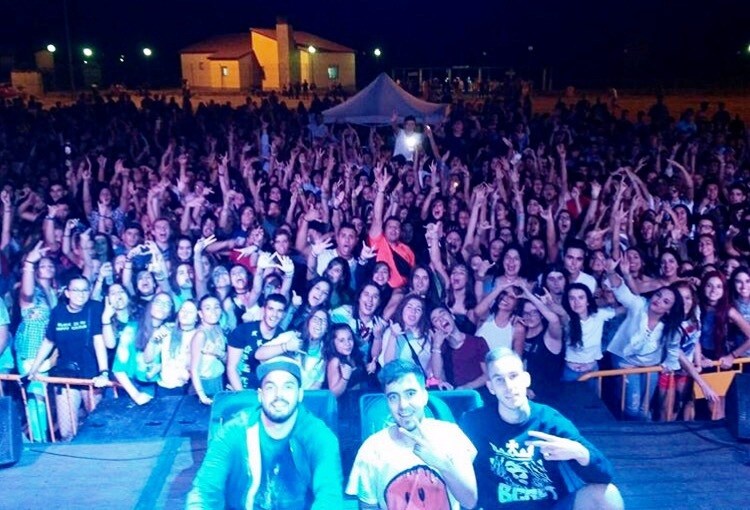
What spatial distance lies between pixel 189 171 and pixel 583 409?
576 centimetres

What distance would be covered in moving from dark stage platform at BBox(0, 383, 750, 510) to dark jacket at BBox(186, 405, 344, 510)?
0.41 metres

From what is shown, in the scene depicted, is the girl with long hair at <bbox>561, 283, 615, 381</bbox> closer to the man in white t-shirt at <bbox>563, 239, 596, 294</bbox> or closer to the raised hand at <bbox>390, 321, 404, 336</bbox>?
the man in white t-shirt at <bbox>563, 239, 596, 294</bbox>

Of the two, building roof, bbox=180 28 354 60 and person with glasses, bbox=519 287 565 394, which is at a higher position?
building roof, bbox=180 28 354 60

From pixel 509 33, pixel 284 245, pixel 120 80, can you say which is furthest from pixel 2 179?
pixel 509 33

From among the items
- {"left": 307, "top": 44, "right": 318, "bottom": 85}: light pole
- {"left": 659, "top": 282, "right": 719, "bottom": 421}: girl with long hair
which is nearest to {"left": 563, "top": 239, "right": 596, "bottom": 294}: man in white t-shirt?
{"left": 659, "top": 282, "right": 719, "bottom": 421}: girl with long hair

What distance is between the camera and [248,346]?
4574mm

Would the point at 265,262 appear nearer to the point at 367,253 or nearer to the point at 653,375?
the point at 367,253

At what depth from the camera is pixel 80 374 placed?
4844mm

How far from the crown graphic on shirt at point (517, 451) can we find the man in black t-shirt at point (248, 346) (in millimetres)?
1802

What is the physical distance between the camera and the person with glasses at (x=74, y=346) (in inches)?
188

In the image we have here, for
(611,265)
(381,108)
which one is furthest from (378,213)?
(381,108)

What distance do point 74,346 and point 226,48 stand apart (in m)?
34.9

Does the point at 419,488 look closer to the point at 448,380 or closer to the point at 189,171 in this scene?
the point at 448,380

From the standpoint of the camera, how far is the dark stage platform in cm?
381
